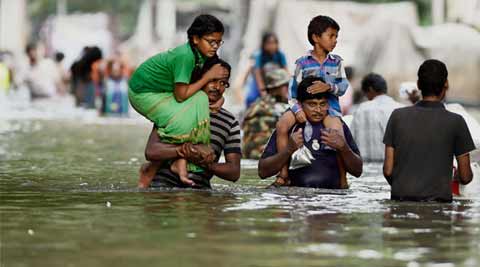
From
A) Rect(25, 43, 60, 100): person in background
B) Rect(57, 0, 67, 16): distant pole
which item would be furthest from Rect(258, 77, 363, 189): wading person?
Rect(57, 0, 67, 16): distant pole

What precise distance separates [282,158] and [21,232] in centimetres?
319

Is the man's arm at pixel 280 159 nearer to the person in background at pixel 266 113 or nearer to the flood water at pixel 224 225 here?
the flood water at pixel 224 225

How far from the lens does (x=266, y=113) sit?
668 inches

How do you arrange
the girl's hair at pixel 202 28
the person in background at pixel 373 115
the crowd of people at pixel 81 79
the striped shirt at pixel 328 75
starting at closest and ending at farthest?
the girl's hair at pixel 202 28
the striped shirt at pixel 328 75
the person in background at pixel 373 115
the crowd of people at pixel 81 79

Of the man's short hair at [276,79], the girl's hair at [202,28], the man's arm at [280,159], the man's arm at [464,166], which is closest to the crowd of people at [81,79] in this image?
the man's short hair at [276,79]

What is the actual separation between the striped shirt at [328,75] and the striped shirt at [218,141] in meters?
0.50

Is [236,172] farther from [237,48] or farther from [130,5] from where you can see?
[130,5]

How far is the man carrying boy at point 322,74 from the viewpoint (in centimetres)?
1164

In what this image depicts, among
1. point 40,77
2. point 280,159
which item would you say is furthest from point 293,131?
point 40,77

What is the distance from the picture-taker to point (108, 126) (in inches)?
1061

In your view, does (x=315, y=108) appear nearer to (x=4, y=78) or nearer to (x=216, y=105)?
(x=216, y=105)

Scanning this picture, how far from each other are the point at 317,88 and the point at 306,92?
92 mm

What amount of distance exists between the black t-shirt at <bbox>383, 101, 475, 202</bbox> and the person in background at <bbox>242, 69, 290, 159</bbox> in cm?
597

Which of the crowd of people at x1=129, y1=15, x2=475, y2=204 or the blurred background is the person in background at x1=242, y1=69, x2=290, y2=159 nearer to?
the crowd of people at x1=129, y1=15, x2=475, y2=204
